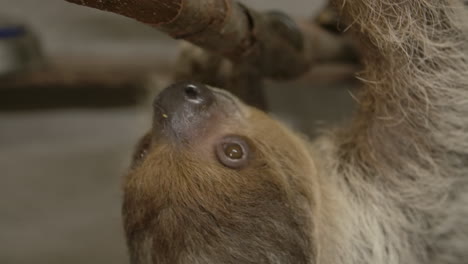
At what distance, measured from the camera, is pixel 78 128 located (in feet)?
15.8

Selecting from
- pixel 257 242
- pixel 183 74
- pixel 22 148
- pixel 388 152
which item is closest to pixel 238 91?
pixel 183 74

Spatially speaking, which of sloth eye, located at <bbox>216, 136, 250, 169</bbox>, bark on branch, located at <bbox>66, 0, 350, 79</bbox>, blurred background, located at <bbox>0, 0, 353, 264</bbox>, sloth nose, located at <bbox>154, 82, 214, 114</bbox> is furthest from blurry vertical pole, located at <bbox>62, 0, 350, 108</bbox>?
blurred background, located at <bbox>0, 0, 353, 264</bbox>

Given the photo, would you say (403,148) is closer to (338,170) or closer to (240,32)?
(338,170)

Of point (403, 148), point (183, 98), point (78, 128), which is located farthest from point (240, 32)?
point (78, 128)

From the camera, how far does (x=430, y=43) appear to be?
2.26m

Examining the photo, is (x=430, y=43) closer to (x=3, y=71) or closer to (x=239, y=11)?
(x=239, y=11)

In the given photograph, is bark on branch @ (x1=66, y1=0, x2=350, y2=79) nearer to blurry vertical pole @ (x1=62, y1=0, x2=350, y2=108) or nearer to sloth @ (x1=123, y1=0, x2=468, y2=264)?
blurry vertical pole @ (x1=62, y1=0, x2=350, y2=108)

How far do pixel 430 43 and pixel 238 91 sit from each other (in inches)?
37.8

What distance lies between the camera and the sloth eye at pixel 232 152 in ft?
6.92

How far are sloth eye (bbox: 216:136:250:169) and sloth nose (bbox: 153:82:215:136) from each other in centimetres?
11

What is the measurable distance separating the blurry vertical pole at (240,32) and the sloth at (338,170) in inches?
7.7

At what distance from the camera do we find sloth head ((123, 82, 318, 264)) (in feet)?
6.56

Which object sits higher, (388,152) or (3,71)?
(3,71)

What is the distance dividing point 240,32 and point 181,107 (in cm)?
36
